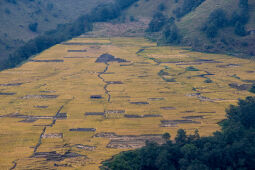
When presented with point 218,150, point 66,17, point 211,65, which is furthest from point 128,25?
point 218,150

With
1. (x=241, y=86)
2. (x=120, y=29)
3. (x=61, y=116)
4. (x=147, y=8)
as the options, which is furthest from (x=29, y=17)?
(x=241, y=86)

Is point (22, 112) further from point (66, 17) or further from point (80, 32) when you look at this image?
point (66, 17)

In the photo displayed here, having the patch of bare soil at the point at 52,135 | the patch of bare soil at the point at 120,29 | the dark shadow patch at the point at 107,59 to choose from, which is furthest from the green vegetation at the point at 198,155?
the patch of bare soil at the point at 120,29

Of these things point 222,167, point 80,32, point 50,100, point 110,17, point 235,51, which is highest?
point 110,17

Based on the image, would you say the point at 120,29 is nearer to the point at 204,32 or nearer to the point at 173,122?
the point at 204,32

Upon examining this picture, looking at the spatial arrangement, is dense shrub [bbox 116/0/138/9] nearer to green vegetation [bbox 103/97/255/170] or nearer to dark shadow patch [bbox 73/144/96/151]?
dark shadow patch [bbox 73/144/96/151]

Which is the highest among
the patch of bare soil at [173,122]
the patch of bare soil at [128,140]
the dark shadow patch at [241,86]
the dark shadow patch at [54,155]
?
the dark shadow patch at [241,86]

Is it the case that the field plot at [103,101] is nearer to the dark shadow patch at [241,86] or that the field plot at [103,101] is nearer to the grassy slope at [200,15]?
the dark shadow patch at [241,86]
